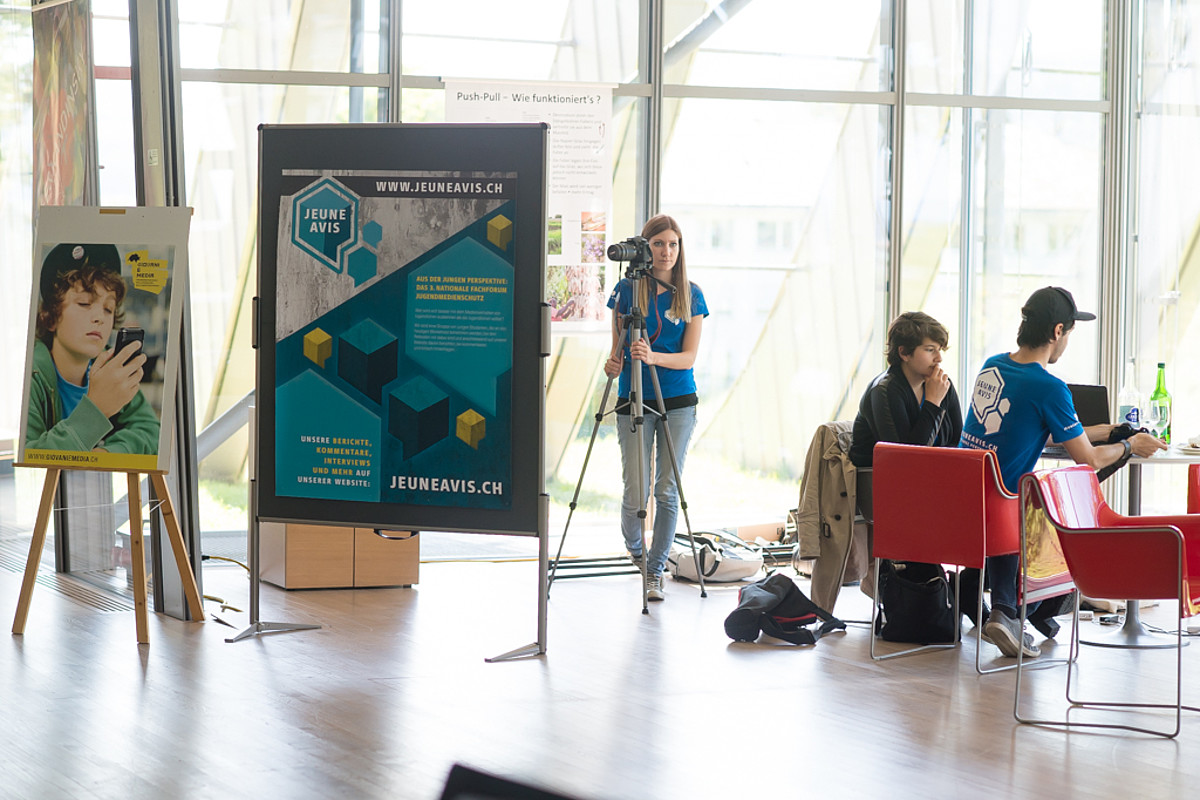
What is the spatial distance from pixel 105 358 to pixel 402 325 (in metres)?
1.15

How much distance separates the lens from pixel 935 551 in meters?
4.62

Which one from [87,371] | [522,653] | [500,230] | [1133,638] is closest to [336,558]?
[87,371]

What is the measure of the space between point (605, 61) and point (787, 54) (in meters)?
1.07

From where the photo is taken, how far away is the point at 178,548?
203 inches

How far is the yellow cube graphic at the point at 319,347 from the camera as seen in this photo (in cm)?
493

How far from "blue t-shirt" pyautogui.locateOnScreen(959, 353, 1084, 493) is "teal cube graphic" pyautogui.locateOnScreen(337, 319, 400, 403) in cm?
213

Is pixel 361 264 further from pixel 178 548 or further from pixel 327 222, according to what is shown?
pixel 178 548

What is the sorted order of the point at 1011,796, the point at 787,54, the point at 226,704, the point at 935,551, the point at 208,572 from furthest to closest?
the point at 787,54, the point at 208,572, the point at 935,551, the point at 226,704, the point at 1011,796

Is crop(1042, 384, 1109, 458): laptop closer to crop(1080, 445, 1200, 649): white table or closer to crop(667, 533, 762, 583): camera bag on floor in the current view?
crop(1080, 445, 1200, 649): white table

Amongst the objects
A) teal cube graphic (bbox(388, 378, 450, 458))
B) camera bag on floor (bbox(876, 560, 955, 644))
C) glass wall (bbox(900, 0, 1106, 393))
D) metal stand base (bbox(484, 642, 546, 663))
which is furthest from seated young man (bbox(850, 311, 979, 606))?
glass wall (bbox(900, 0, 1106, 393))

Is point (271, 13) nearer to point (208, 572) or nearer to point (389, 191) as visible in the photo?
point (389, 191)

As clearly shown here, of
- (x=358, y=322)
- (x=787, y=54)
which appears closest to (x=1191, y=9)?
(x=787, y=54)

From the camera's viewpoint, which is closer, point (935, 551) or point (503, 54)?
point (935, 551)

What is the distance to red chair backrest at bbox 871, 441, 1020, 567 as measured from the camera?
4.50 meters
